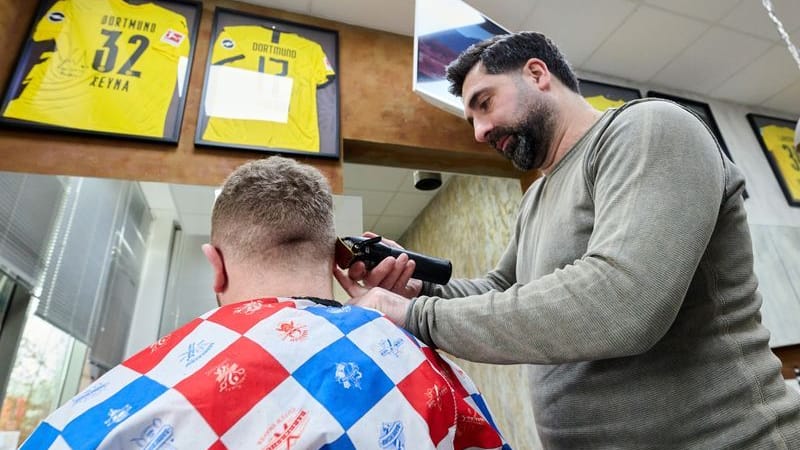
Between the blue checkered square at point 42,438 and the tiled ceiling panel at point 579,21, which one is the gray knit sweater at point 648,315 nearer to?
the blue checkered square at point 42,438

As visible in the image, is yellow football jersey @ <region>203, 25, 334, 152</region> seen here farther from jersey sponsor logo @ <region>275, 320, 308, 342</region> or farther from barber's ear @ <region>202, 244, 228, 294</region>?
jersey sponsor logo @ <region>275, 320, 308, 342</region>

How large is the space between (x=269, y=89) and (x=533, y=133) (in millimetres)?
1233

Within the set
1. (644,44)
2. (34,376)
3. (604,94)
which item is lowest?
(34,376)

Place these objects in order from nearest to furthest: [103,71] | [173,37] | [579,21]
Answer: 1. [103,71]
2. [173,37]
3. [579,21]

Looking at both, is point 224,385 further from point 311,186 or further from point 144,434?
point 311,186

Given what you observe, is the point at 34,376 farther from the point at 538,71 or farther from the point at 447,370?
the point at 538,71

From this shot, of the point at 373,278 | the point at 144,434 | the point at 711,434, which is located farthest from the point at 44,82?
the point at 711,434

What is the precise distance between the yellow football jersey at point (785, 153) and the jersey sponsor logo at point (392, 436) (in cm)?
375

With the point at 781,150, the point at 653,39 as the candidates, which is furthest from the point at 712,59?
the point at 781,150

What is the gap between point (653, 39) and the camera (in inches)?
107

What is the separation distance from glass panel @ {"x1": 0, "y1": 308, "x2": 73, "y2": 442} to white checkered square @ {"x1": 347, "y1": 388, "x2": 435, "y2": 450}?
189 cm

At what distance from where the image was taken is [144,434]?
550 mm

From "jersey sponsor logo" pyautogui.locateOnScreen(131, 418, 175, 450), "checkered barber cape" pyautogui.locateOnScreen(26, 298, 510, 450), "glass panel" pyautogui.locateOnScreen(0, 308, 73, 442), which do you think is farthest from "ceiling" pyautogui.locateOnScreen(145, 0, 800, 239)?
"jersey sponsor logo" pyautogui.locateOnScreen(131, 418, 175, 450)

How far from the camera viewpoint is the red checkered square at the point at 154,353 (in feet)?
2.09
